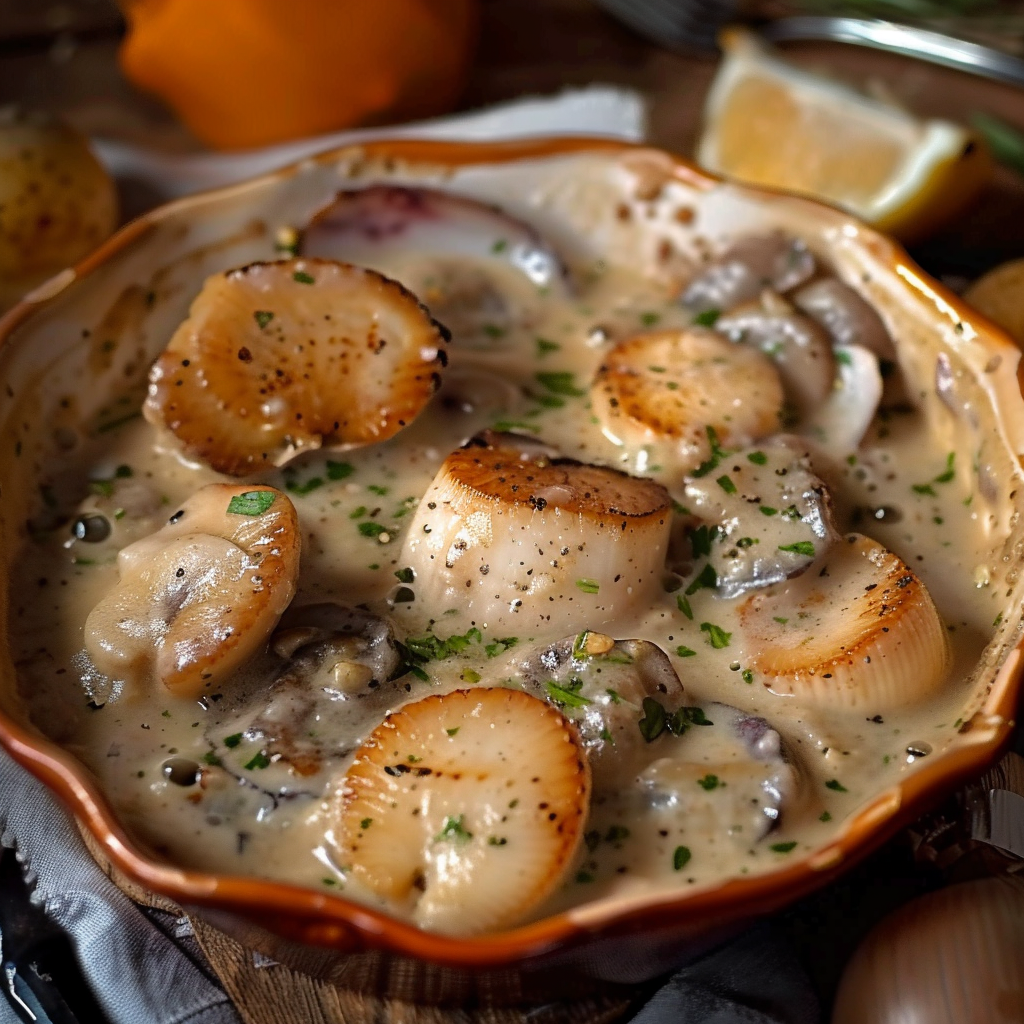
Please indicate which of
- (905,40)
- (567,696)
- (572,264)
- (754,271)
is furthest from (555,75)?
(567,696)

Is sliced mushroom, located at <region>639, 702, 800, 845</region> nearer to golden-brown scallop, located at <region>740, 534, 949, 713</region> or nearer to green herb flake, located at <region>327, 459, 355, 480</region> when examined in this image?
golden-brown scallop, located at <region>740, 534, 949, 713</region>

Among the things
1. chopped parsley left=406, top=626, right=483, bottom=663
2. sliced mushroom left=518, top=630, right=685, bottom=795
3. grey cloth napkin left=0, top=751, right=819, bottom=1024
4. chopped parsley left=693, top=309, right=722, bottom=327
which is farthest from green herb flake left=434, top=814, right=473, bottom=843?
chopped parsley left=693, top=309, right=722, bottom=327

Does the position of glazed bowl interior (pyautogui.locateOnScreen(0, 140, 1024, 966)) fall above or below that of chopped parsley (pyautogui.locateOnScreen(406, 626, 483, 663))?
above

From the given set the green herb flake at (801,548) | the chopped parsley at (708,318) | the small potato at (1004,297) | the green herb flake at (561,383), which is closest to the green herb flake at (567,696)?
the green herb flake at (801,548)

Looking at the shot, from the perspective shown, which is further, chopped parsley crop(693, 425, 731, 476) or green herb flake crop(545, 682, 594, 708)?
chopped parsley crop(693, 425, 731, 476)

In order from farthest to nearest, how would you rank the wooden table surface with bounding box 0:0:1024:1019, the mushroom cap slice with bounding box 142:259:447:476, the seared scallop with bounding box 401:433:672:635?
the wooden table surface with bounding box 0:0:1024:1019 < the mushroom cap slice with bounding box 142:259:447:476 < the seared scallop with bounding box 401:433:672:635

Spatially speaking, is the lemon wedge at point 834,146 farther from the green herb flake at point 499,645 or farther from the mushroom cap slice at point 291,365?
the green herb flake at point 499,645

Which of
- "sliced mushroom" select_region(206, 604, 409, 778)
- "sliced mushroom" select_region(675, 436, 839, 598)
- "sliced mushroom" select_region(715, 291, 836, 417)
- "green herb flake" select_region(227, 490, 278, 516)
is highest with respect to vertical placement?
"sliced mushroom" select_region(715, 291, 836, 417)
